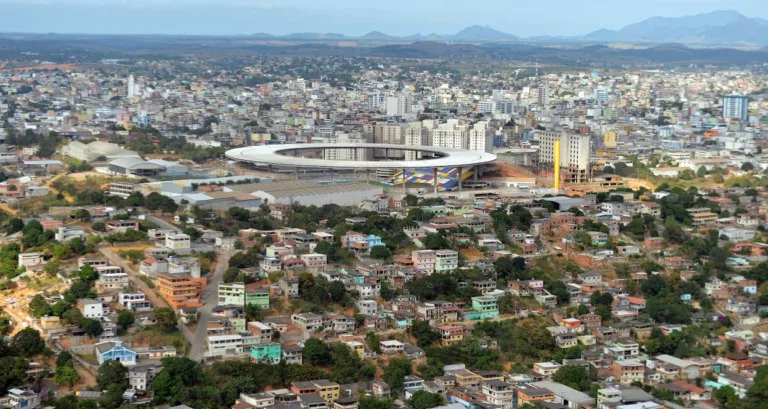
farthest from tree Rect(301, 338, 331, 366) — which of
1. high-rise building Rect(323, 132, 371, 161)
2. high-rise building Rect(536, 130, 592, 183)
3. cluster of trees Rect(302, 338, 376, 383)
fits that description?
high-rise building Rect(323, 132, 371, 161)

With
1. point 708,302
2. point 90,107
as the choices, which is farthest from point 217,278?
point 90,107

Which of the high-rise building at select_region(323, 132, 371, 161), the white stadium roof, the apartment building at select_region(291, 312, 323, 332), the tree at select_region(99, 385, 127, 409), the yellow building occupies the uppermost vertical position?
the white stadium roof

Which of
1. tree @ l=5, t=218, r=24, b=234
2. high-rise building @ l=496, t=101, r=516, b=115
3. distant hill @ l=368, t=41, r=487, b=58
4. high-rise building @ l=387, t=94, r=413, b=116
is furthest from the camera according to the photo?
distant hill @ l=368, t=41, r=487, b=58

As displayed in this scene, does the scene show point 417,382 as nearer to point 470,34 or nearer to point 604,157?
point 604,157

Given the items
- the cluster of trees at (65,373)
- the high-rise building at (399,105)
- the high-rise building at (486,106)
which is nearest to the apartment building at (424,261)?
the cluster of trees at (65,373)

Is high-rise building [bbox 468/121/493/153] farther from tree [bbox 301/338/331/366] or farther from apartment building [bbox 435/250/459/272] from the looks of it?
tree [bbox 301/338/331/366]

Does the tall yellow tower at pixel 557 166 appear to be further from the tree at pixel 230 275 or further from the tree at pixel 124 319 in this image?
the tree at pixel 124 319

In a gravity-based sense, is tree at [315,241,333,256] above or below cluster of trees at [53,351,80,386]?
above
